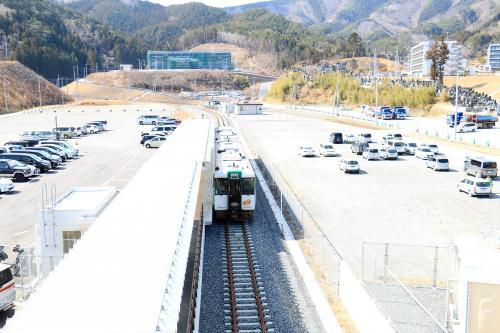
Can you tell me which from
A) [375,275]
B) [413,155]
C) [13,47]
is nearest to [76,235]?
[375,275]

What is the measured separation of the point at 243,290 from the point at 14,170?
77.6ft

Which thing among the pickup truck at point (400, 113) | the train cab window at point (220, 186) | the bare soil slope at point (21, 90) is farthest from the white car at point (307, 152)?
the bare soil slope at point (21, 90)

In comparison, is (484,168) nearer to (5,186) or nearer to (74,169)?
(74,169)

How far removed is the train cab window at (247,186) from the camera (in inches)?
896

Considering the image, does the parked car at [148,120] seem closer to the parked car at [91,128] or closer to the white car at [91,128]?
the parked car at [91,128]

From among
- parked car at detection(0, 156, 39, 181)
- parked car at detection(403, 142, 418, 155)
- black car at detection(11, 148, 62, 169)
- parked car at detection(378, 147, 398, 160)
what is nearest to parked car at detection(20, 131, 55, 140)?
black car at detection(11, 148, 62, 169)

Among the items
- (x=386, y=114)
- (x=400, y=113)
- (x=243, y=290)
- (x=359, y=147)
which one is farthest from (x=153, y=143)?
(x=400, y=113)

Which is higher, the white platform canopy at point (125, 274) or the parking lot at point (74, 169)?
the white platform canopy at point (125, 274)

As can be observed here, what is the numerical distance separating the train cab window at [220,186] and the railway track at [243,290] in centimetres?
172

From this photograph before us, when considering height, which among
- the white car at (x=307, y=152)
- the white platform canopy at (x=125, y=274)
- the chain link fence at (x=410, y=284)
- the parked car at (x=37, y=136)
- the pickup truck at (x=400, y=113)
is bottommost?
the chain link fence at (x=410, y=284)

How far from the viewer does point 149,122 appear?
7738 cm

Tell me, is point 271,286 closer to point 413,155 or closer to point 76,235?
point 76,235

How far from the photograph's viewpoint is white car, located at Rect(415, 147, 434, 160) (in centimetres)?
4194

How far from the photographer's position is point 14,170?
35188mm
